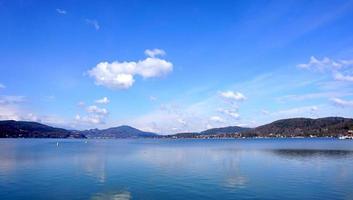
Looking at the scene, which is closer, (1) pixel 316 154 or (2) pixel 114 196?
(2) pixel 114 196

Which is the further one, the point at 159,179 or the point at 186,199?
the point at 159,179

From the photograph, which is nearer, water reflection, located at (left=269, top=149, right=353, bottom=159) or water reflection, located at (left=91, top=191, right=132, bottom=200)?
water reflection, located at (left=91, top=191, right=132, bottom=200)

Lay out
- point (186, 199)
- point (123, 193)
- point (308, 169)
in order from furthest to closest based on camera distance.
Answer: point (308, 169) < point (123, 193) < point (186, 199)

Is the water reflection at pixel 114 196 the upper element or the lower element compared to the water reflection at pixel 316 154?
lower

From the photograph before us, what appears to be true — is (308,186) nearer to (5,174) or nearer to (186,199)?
(186,199)

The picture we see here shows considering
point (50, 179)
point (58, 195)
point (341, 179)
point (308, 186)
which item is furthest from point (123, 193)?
point (341, 179)

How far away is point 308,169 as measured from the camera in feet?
216

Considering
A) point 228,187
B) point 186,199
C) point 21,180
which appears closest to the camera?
point 186,199

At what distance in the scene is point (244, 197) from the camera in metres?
39.2

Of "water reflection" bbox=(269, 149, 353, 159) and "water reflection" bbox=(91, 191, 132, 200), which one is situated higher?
"water reflection" bbox=(269, 149, 353, 159)

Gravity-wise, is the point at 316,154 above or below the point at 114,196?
above

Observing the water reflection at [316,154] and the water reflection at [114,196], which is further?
the water reflection at [316,154]

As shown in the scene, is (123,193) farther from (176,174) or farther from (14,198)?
(176,174)

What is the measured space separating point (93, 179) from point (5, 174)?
17.0 m
